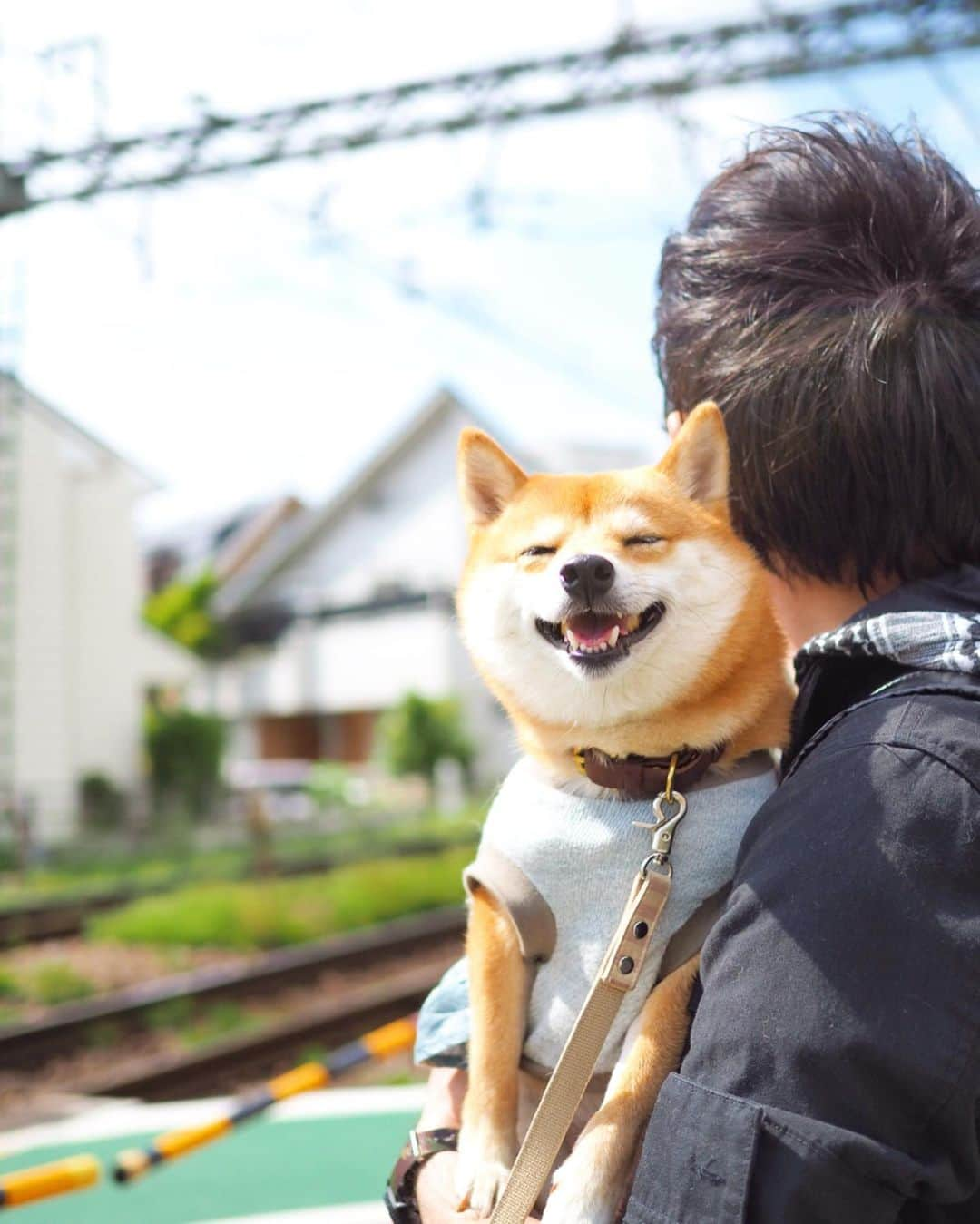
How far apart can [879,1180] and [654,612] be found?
0.75 m

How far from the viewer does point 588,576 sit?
4.84ft

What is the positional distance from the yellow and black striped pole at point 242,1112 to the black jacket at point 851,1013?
2555 millimetres

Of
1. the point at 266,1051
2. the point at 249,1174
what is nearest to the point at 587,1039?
the point at 249,1174

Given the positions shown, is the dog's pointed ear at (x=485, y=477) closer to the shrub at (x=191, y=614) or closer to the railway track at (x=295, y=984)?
the railway track at (x=295, y=984)

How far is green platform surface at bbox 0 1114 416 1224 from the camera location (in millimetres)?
3758

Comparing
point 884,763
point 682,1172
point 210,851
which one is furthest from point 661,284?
point 210,851

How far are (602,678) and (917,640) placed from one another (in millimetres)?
427

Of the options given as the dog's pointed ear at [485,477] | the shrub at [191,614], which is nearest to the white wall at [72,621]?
the shrub at [191,614]

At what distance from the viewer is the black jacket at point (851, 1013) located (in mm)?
965

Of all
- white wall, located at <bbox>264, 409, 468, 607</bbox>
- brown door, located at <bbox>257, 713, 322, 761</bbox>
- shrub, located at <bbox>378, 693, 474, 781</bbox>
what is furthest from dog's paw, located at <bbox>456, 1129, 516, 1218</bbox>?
brown door, located at <bbox>257, 713, 322, 761</bbox>

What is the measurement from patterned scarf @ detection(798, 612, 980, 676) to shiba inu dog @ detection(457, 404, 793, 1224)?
26 cm

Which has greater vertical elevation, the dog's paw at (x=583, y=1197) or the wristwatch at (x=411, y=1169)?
the dog's paw at (x=583, y=1197)

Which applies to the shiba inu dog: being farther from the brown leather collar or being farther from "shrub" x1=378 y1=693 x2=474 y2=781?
"shrub" x1=378 y1=693 x2=474 y2=781

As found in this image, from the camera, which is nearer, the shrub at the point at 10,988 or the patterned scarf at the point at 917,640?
the patterned scarf at the point at 917,640
